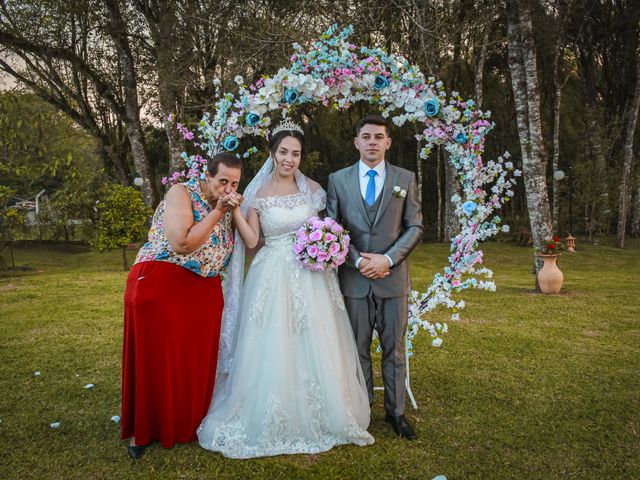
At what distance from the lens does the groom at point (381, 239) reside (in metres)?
3.81

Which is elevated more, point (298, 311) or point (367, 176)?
point (367, 176)

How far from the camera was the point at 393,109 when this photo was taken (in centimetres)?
435

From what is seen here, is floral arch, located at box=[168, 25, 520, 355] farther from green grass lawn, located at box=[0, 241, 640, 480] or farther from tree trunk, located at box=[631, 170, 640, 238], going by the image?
tree trunk, located at box=[631, 170, 640, 238]

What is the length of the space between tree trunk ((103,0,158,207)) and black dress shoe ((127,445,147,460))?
13011 mm

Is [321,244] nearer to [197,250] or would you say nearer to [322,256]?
[322,256]

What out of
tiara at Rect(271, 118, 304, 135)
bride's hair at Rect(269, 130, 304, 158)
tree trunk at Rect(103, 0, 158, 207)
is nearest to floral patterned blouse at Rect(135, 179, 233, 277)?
bride's hair at Rect(269, 130, 304, 158)

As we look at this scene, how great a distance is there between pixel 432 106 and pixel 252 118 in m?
1.55

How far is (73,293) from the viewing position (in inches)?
402

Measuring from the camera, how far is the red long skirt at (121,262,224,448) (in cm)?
349

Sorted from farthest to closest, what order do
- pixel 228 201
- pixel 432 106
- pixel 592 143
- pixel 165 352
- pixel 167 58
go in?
pixel 592 143 < pixel 167 58 < pixel 432 106 < pixel 165 352 < pixel 228 201

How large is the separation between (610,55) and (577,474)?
22.7m

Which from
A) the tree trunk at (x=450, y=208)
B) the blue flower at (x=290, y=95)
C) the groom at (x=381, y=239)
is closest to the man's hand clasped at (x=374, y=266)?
the groom at (x=381, y=239)

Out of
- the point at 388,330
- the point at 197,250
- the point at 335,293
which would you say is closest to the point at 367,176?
the point at 335,293

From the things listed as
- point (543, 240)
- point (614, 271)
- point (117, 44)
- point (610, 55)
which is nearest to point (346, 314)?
point (543, 240)
